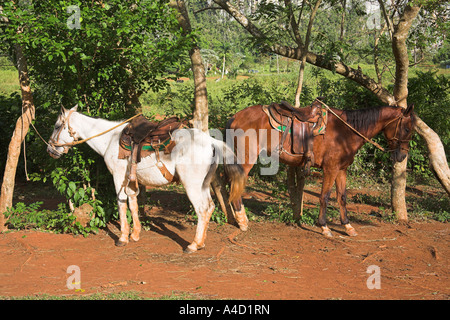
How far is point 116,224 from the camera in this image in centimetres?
782

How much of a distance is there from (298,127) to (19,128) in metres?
4.41

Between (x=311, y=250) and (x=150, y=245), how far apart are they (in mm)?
2393

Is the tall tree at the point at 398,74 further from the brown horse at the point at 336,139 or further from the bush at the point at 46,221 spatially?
the bush at the point at 46,221

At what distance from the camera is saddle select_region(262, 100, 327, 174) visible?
7.10 meters

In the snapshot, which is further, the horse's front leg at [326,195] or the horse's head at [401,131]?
the horse's front leg at [326,195]

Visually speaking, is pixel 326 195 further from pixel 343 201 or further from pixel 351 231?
pixel 351 231

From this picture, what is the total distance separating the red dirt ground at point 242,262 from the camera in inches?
201

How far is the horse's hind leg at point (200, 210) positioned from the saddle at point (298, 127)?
153cm

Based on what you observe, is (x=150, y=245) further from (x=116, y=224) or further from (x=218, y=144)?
(x=218, y=144)

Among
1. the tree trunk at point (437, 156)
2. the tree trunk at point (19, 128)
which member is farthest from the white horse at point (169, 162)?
the tree trunk at point (437, 156)

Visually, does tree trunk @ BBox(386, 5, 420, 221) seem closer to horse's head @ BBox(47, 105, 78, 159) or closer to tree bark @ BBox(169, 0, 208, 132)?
tree bark @ BBox(169, 0, 208, 132)

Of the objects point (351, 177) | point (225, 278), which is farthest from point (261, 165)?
point (225, 278)

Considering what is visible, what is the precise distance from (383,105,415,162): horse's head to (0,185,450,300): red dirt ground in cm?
138

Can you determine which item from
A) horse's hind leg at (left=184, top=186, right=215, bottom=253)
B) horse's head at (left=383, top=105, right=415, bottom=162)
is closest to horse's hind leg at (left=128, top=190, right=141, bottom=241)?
horse's hind leg at (left=184, top=186, right=215, bottom=253)
